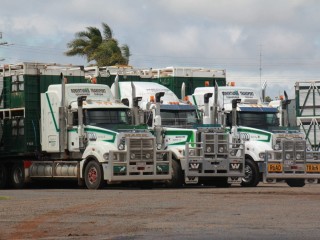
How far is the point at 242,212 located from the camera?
18594 mm

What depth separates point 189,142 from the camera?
3131 cm

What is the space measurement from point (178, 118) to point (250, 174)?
3.04 metres

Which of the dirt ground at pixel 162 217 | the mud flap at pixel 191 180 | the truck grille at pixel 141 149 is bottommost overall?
the dirt ground at pixel 162 217

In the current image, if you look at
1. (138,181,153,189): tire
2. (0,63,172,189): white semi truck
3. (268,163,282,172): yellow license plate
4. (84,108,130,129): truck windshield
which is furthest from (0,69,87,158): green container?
(268,163,282,172): yellow license plate

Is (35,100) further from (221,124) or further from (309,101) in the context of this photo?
(309,101)

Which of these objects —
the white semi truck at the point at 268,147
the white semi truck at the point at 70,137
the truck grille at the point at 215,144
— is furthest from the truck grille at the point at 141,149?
the white semi truck at the point at 268,147

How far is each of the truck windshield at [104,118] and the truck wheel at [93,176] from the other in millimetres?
1278

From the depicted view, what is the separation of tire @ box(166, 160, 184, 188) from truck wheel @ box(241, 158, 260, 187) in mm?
2405

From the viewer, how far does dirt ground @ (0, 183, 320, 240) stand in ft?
47.4

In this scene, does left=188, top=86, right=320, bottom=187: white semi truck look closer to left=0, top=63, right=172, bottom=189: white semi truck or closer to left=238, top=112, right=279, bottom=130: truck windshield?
left=238, top=112, right=279, bottom=130: truck windshield

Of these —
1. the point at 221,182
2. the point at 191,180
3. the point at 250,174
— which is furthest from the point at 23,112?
the point at 250,174

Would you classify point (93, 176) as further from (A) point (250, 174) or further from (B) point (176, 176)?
(A) point (250, 174)

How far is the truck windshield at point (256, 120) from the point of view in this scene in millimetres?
33156

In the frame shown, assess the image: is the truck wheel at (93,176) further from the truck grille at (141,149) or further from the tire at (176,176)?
the tire at (176,176)
